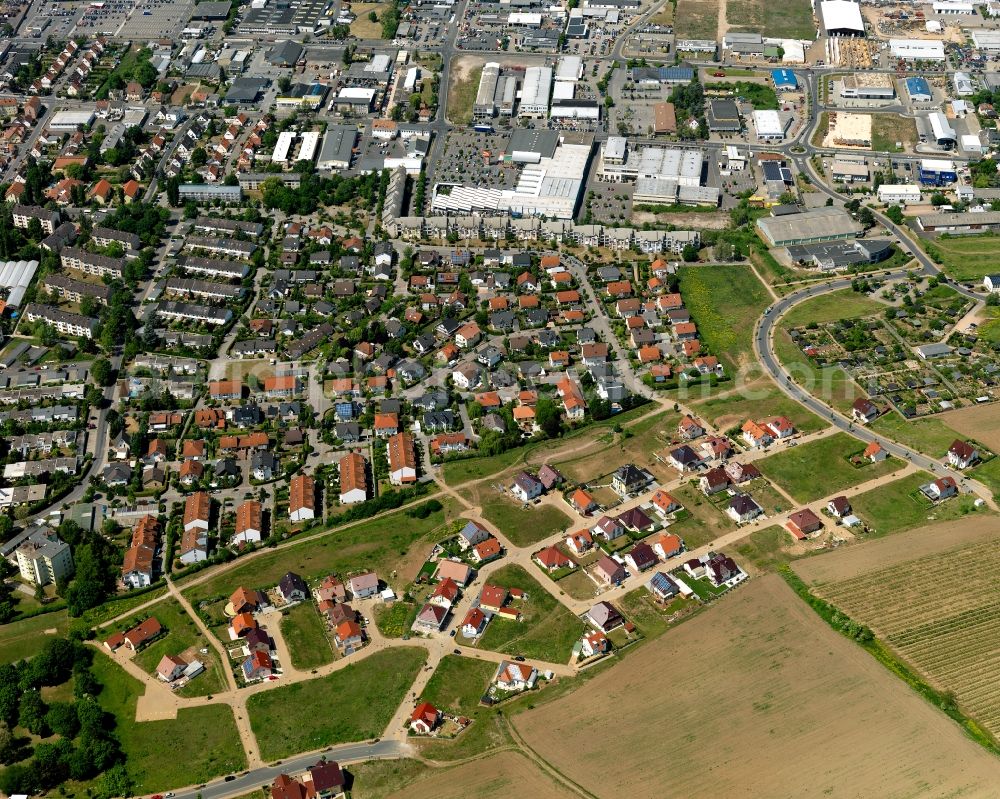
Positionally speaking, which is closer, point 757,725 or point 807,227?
point 757,725

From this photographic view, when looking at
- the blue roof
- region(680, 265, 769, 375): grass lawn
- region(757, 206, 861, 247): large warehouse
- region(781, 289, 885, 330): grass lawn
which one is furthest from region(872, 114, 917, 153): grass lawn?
region(781, 289, 885, 330): grass lawn

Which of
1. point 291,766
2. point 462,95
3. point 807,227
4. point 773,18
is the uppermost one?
point 773,18

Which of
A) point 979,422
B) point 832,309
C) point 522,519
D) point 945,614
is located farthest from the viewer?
point 832,309

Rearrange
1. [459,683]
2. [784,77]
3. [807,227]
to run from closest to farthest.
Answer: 1. [459,683]
2. [807,227]
3. [784,77]

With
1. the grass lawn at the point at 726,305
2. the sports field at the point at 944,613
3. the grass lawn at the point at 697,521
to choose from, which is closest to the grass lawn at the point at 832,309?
the grass lawn at the point at 726,305

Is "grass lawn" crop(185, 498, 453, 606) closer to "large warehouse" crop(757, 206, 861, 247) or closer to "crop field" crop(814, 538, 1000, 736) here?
"crop field" crop(814, 538, 1000, 736)

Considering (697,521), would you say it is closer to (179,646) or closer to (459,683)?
(459,683)

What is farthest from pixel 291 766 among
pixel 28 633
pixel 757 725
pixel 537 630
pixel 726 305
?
pixel 726 305
